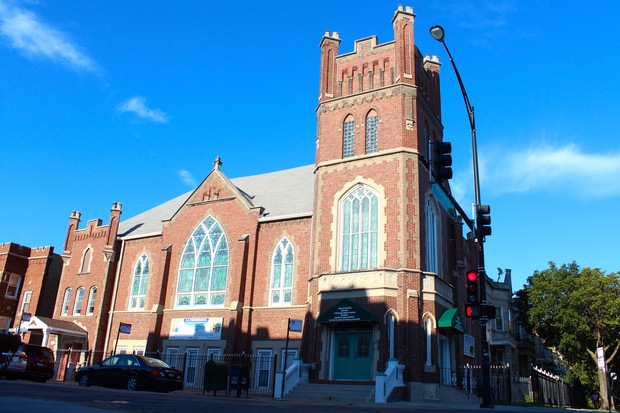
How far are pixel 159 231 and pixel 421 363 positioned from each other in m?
18.4

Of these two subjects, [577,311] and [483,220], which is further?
[577,311]

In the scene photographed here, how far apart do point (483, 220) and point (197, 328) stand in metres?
18.4

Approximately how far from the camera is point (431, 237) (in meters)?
25.6

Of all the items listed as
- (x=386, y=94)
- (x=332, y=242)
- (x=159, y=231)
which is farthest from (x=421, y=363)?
(x=159, y=231)

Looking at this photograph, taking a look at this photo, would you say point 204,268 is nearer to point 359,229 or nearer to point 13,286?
point 359,229

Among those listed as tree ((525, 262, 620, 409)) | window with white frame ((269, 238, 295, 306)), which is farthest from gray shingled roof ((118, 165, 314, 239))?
tree ((525, 262, 620, 409))

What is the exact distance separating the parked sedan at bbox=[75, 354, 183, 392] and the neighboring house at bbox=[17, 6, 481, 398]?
600 centimetres

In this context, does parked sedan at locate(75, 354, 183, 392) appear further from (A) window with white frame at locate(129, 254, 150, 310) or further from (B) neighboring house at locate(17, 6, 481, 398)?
(A) window with white frame at locate(129, 254, 150, 310)

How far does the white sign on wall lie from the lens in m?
28.1

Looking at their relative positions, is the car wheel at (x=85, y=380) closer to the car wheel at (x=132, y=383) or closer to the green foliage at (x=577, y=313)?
the car wheel at (x=132, y=383)

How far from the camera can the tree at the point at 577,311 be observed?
1426 inches

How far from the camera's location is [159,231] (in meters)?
33.0

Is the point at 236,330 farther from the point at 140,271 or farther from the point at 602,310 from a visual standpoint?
the point at 602,310

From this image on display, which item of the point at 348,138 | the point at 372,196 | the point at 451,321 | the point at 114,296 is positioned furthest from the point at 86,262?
the point at 451,321
